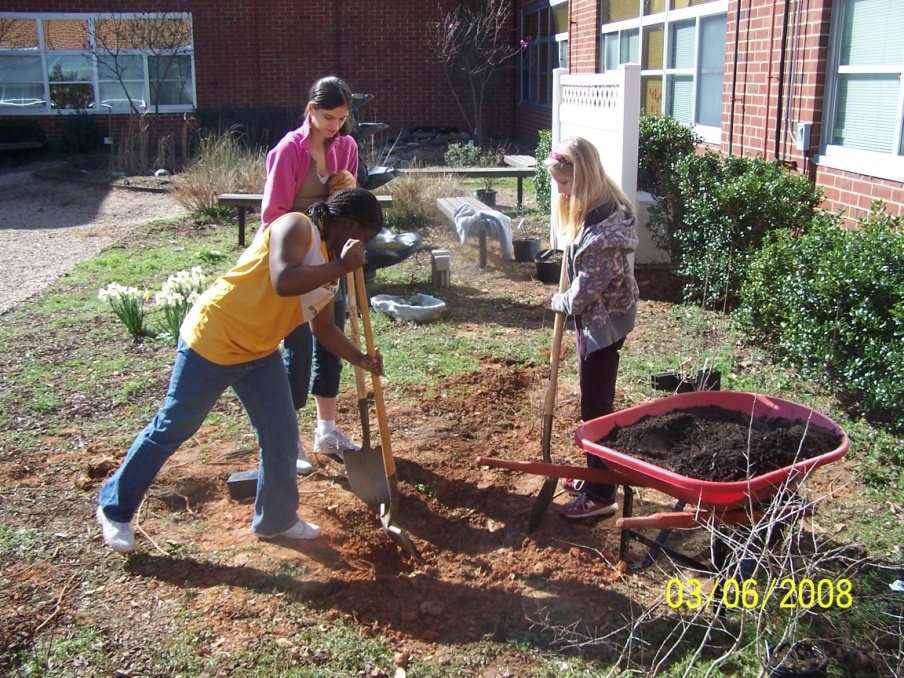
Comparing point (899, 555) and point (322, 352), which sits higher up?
point (322, 352)

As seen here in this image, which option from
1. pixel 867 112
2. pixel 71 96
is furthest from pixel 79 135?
pixel 867 112

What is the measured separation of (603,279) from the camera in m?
3.79

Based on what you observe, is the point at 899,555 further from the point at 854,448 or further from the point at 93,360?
the point at 93,360

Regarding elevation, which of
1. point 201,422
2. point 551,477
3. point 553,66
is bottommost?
point 551,477

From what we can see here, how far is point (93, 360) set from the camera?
6723 mm

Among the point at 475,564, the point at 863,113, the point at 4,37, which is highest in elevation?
the point at 4,37

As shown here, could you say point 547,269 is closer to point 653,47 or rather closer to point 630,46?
point 653,47

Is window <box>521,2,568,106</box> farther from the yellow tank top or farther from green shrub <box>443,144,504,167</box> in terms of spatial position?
the yellow tank top

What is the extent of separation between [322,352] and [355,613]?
1.65 m

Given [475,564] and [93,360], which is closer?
[475,564]

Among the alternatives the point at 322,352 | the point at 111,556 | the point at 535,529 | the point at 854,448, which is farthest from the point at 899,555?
the point at 111,556

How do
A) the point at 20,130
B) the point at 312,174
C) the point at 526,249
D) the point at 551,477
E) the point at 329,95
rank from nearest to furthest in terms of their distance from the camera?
1. the point at 551,477
2. the point at 329,95
3. the point at 312,174
4. the point at 526,249
5. the point at 20,130

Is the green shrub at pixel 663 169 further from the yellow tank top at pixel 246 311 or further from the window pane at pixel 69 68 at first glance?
the window pane at pixel 69 68

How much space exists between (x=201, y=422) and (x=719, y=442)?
6.83 ft
